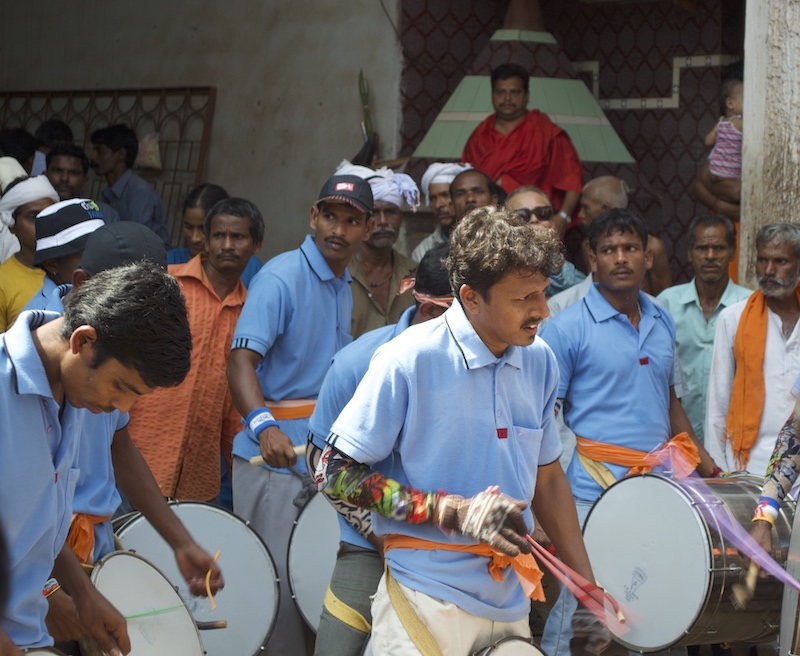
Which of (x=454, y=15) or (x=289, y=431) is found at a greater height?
(x=454, y=15)

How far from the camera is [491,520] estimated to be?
10.2 feet

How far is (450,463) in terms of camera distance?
338 cm

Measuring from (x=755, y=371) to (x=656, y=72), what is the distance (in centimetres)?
498

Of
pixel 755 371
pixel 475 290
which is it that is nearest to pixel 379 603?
pixel 475 290

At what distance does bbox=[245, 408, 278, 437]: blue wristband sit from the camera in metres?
5.06

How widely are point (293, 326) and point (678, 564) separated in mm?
1864

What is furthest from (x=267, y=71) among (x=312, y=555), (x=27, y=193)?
(x=312, y=555)

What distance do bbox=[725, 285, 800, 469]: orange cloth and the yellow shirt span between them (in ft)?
10.6

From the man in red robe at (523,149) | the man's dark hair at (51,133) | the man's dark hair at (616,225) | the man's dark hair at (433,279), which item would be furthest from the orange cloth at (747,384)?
the man's dark hair at (51,133)

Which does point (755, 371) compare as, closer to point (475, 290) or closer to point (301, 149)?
point (475, 290)

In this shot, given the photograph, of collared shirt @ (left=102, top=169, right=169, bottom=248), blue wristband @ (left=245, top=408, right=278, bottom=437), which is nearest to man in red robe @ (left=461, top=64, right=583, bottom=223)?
collared shirt @ (left=102, top=169, right=169, bottom=248)

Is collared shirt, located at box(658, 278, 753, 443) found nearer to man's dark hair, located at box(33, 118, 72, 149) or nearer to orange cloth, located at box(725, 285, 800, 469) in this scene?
orange cloth, located at box(725, 285, 800, 469)

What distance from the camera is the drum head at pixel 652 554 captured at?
4988mm

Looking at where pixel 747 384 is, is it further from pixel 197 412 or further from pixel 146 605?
pixel 146 605
